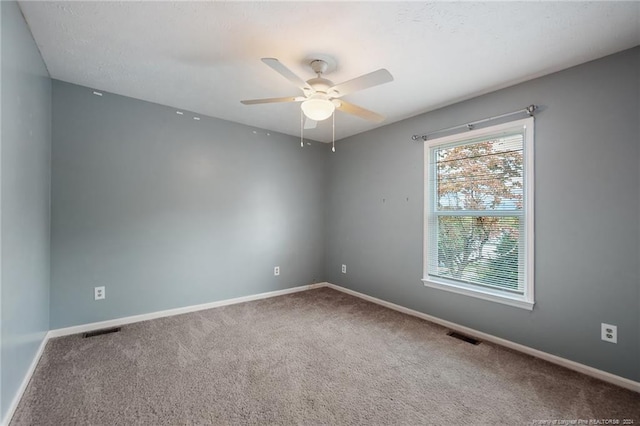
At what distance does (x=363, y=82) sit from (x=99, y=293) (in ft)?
10.5

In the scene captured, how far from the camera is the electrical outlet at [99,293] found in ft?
9.41

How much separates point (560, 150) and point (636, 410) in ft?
6.02

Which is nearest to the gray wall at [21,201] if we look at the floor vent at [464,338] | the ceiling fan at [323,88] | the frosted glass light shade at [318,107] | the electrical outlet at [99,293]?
the electrical outlet at [99,293]

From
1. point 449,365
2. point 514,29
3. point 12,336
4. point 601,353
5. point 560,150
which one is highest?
point 514,29

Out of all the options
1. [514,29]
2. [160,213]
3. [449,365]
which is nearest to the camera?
[514,29]

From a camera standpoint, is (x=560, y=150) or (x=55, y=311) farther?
(x=55, y=311)

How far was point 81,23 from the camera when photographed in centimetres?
189

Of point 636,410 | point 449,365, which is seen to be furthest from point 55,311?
point 636,410

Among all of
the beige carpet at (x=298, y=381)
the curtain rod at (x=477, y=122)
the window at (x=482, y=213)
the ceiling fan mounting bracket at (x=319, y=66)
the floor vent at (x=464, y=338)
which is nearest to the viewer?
the beige carpet at (x=298, y=381)

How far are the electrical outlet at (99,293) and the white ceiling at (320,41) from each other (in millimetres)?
2017

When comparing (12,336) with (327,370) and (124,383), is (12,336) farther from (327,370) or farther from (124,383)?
(327,370)

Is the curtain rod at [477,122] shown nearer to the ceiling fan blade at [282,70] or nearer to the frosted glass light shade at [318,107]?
the frosted glass light shade at [318,107]

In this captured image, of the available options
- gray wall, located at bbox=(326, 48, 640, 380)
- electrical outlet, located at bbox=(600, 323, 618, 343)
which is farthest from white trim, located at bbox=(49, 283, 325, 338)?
electrical outlet, located at bbox=(600, 323, 618, 343)

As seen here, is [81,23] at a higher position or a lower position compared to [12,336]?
higher
